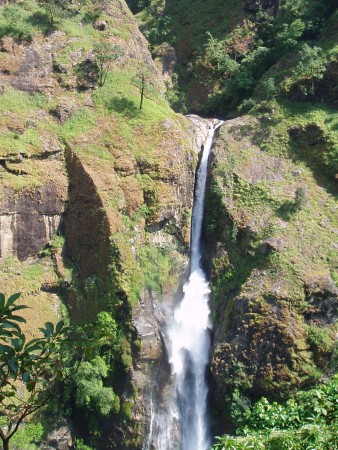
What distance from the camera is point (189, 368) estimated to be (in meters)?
22.3

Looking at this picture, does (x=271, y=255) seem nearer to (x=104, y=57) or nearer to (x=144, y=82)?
(x=144, y=82)

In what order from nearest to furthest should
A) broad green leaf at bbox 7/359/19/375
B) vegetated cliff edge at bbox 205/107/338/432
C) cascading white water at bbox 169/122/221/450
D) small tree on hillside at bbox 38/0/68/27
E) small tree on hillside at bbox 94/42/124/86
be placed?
broad green leaf at bbox 7/359/19/375 < vegetated cliff edge at bbox 205/107/338/432 < cascading white water at bbox 169/122/221/450 < small tree on hillside at bbox 94/42/124/86 < small tree on hillside at bbox 38/0/68/27

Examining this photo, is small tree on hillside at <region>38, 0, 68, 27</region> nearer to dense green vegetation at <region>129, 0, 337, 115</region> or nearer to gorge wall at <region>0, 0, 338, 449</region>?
gorge wall at <region>0, 0, 338, 449</region>

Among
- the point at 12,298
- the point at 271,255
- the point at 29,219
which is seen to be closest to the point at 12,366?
the point at 12,298

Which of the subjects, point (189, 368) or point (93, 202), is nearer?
point (189, 368)

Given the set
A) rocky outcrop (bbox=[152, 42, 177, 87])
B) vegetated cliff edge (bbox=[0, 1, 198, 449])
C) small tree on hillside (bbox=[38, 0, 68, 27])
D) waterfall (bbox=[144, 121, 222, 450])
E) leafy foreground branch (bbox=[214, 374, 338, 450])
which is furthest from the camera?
rocky outcrop (bbox=[152, 42, 177, 87])

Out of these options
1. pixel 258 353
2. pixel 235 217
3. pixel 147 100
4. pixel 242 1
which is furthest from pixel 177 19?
pixel 258 353

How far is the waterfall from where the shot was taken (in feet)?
67.8

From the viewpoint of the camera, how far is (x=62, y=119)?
2805cm

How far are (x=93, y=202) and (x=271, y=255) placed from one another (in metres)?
9.58

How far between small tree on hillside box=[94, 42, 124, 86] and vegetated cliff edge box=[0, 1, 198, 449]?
14cm

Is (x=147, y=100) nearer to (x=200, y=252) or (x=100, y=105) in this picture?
(x=100, y=105)

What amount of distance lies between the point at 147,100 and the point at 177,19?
17.7 metres

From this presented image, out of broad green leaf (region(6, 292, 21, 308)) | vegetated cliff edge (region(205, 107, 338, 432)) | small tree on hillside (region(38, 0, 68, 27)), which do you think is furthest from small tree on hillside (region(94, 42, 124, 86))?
broad green leaf (region(6, 292, 21, 308))
